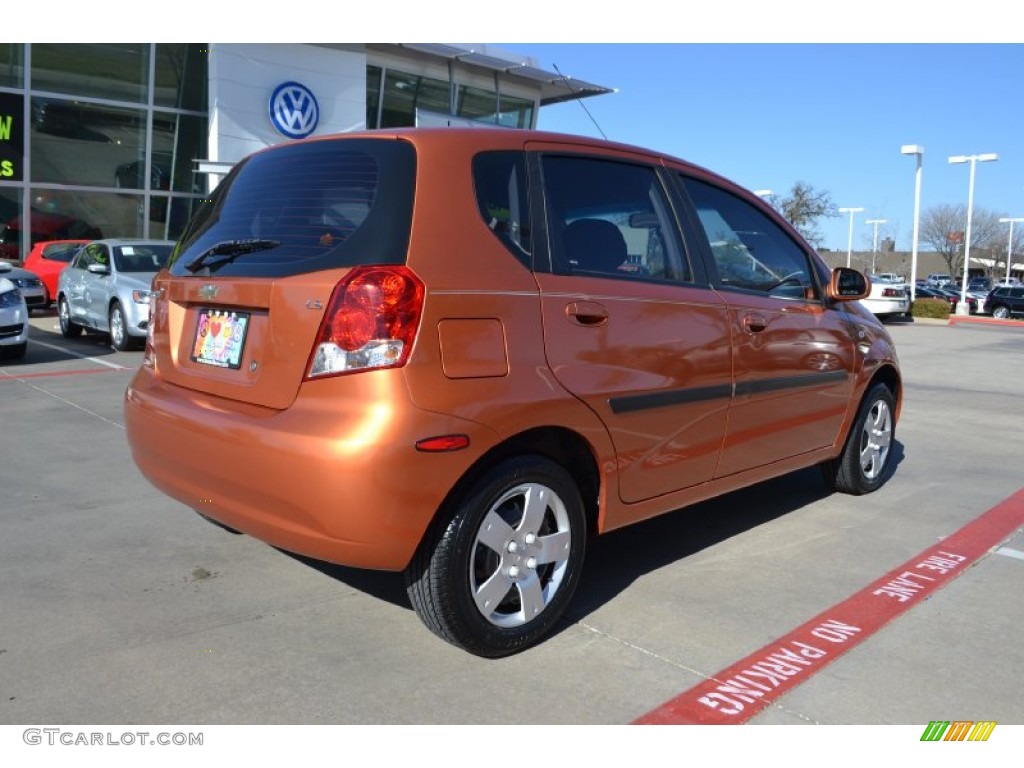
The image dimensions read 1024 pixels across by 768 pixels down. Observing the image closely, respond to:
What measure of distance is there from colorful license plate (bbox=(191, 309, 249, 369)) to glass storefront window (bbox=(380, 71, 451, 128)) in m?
22.9

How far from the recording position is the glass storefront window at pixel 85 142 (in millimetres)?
20500

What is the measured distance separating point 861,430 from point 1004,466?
1.86 metres

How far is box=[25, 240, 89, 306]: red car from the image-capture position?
17875 mm

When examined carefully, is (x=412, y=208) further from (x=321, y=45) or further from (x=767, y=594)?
(x=321, y=45)

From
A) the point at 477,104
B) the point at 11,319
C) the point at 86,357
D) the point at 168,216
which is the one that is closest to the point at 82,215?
the point at 168,216

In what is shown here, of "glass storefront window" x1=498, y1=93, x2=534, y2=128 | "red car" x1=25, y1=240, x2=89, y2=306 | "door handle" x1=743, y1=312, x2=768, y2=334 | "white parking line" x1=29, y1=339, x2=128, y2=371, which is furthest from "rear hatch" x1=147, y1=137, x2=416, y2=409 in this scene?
"glass storefront window" x1=498, y1=93, x2=534, y2=128

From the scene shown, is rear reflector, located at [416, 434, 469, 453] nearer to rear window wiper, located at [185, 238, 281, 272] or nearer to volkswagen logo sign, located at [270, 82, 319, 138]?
rear window wiper, located at [185, 238, 281, 272]

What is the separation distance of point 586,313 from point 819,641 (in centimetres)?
150

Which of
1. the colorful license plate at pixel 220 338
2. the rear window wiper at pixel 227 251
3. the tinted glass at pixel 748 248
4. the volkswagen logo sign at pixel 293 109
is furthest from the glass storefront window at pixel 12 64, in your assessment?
the tinted glass at pixel 748 248

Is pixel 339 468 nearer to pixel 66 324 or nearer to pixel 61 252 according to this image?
pixel 66 324

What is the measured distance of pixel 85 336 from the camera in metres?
14.1

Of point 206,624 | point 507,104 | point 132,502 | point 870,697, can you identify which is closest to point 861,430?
point 870,697

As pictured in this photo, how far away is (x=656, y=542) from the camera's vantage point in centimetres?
454

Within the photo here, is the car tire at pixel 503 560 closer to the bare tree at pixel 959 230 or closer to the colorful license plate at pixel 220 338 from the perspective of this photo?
the colorful license plate at pixel 220 338
